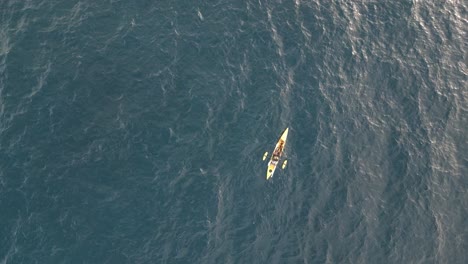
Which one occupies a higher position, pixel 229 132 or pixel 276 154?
pixel 229 132

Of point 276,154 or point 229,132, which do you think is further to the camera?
point 229,132

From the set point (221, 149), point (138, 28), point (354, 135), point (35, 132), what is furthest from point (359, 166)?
point (35, 132)

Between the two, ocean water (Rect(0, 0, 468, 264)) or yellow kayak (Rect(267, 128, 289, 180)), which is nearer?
ocean water (Rect(0, 0, 468, 264))

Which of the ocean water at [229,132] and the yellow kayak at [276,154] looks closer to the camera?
the ocean water at [229,132]
